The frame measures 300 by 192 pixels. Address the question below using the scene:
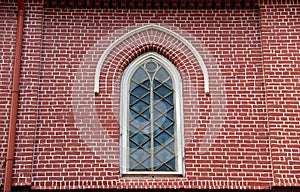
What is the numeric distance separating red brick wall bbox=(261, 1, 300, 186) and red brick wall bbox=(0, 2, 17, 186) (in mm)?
4916

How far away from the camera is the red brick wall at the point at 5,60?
48.0ft

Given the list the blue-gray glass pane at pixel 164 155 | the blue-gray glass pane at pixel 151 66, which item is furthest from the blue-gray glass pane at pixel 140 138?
the blue-gray glass pane at pixel 151 66

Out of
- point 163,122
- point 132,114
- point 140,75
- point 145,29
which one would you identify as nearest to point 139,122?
point 132,114

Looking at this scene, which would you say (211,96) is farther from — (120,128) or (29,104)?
(29,104)

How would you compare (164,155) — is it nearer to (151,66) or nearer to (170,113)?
(170,113)

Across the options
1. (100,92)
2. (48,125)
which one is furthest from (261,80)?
(48,125)

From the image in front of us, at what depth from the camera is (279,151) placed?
1451 cm

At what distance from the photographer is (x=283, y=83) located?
15133 mm

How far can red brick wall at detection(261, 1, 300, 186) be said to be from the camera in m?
14.4

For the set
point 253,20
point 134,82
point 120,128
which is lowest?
point 120,128

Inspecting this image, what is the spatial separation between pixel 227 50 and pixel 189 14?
3.64 feet

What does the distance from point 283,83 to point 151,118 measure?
2613 mm

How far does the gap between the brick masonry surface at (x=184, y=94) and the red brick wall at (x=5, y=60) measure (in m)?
0.02

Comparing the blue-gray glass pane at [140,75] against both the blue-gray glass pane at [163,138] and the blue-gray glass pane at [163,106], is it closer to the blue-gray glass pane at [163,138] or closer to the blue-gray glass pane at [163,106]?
the blue-gray glass pane at [163,106]
